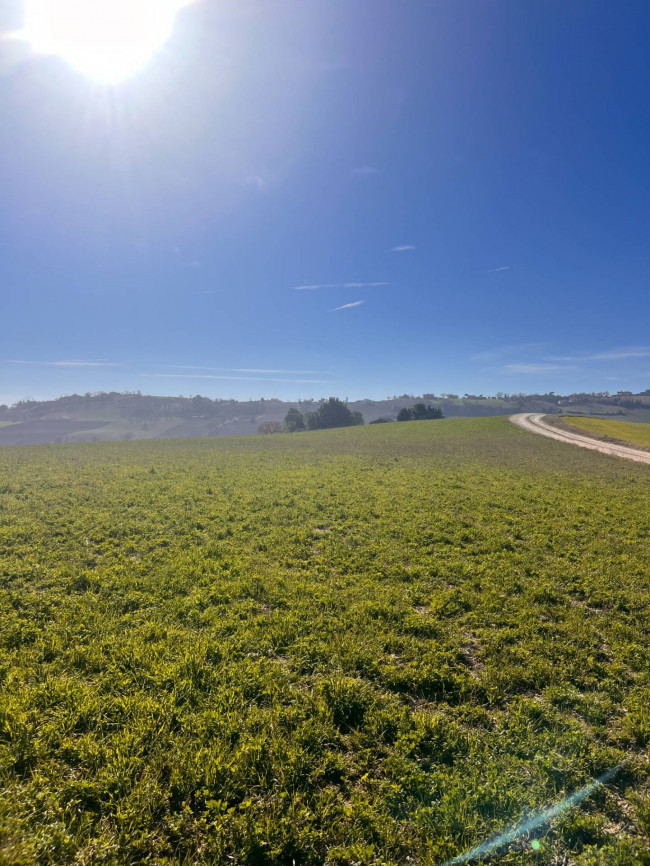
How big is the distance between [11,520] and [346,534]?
14.4 meters

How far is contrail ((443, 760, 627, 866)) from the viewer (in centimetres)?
396

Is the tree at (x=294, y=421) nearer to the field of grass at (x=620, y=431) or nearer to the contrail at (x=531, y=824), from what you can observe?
the field of grass at (x=620, y=431)

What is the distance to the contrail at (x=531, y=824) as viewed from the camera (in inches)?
156

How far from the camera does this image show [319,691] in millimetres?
6289

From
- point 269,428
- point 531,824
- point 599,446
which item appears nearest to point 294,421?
point 269,428

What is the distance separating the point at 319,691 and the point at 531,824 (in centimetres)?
326

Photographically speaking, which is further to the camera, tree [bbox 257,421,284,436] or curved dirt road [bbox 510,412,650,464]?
tree [bbox 257,421,284,436]

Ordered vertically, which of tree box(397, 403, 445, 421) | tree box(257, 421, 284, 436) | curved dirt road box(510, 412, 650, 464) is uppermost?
tree box(397, 403, 445, 421)

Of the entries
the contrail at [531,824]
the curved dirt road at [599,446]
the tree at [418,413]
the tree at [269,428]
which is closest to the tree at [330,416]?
the tree at [269,428]

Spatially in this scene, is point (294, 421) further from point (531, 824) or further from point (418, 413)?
point (531, 824)

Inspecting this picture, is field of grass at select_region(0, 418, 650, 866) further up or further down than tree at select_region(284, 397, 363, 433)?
further down

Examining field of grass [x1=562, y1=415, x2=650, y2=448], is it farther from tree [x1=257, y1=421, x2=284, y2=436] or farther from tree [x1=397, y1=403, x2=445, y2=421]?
tree [x1=257, y1=421, x2=284, y2=436]

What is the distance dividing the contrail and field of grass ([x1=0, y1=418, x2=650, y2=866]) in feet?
0.24

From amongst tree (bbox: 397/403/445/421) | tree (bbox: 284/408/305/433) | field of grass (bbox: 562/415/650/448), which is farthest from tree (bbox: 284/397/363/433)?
field of grass (bbox: 562/415/650/448)
